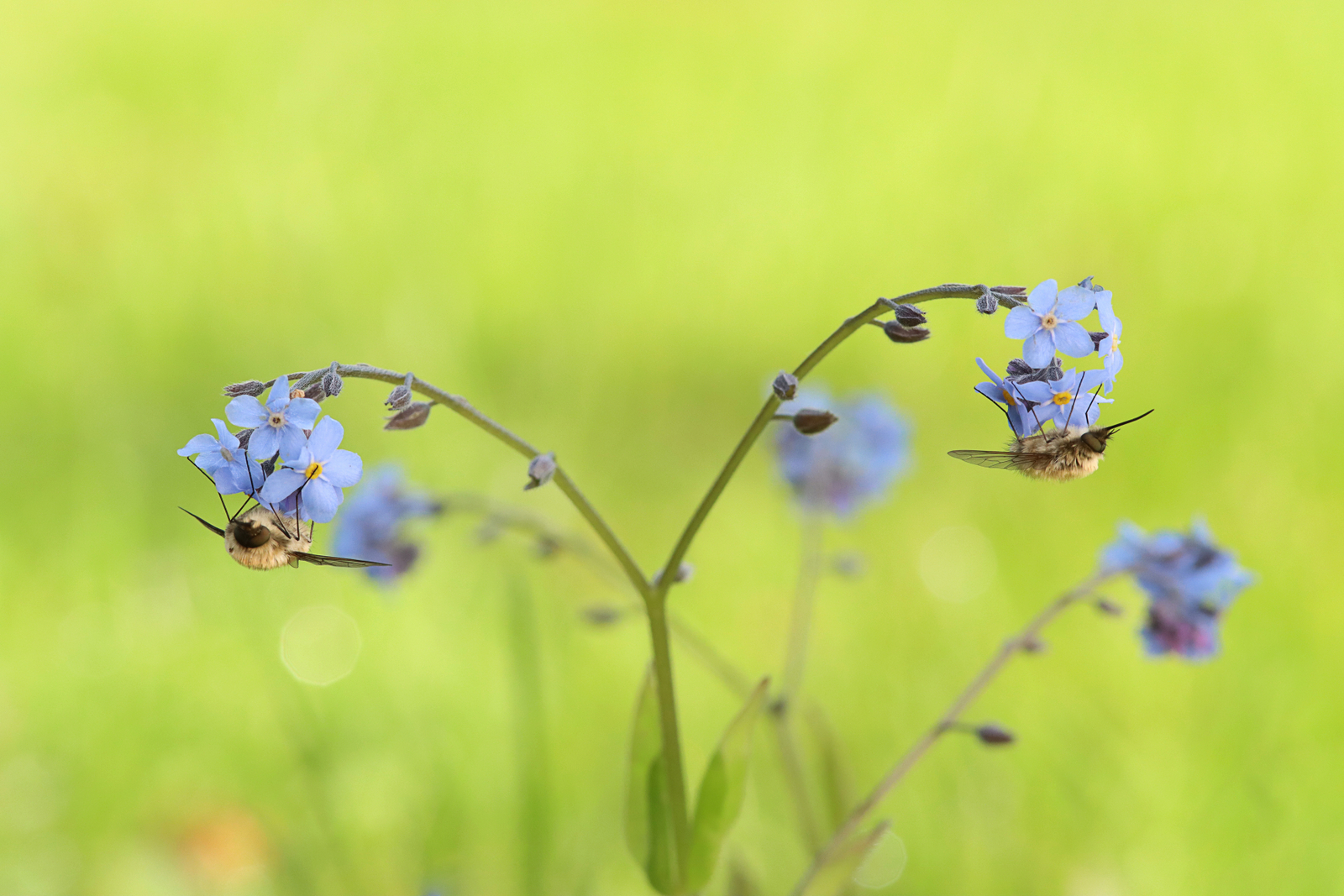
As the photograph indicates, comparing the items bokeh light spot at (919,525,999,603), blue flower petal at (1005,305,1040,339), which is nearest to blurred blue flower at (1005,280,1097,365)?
blue flower petal at (1005,305,1040,339)

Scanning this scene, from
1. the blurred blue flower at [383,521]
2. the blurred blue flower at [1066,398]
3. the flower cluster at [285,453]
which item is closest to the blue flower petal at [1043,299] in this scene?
the blurred blue flower at [1066,398]

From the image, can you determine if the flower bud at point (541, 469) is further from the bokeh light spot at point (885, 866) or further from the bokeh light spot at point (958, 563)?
the bokeh light spot at point (958, 563)

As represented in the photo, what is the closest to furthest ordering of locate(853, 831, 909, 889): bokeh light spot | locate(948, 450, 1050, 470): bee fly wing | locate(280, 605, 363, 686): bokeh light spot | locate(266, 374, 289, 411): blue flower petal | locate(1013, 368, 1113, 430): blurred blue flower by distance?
1. locate(266, 374, 289, 411): blue flower petal
2. locate(1013, 368, 1113, 430): blurred blue flower
3. locate(948, 450, 1050, 470): bee fly wing
4. locate(853, 831, 909, 889): bokeh light spot
5. locate(280, 605, 363, 686): bokeh light spot

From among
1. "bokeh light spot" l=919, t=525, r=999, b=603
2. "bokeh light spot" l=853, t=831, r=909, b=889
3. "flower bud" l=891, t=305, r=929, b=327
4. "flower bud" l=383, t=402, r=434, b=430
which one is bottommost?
"bokeh light spot" l=853, t=831, r=909, b=889

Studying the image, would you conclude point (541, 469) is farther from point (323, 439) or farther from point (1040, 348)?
point (1040, 348)

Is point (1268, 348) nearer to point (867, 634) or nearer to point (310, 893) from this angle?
point (867, 634)

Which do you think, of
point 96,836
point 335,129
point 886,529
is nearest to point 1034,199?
point 886,529

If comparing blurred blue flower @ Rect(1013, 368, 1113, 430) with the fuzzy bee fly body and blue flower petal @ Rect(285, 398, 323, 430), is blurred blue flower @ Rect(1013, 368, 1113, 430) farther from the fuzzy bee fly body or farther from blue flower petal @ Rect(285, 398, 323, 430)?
blue flower petal @ Rect(285, 398, 323, 430)
